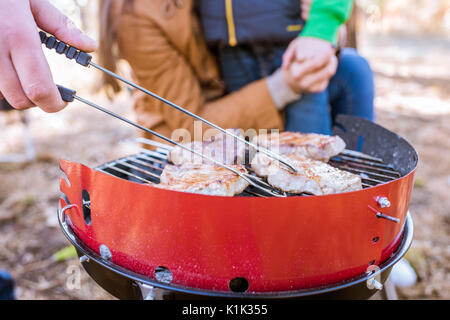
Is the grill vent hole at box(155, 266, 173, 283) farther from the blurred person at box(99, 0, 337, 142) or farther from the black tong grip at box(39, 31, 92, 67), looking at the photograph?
the blurred person at box(99, 0, 337, 142)

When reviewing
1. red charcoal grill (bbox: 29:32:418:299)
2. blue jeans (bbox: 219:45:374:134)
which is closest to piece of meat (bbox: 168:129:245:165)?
red charcoal grill (bbox: 29:32:418:299)

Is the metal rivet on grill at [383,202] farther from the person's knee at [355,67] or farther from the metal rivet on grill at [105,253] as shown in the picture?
the person's knee at [355,67]

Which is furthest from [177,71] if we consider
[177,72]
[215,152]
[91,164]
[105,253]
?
[91,164]

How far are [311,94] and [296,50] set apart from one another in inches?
15.9

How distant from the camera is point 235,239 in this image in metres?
0.97

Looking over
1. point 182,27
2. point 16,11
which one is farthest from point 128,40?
point 16,11

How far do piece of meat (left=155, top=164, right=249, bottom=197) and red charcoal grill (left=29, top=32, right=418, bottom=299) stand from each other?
168mm

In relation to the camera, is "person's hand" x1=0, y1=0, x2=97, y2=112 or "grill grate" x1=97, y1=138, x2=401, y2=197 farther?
"grill grate" x1=97, y1=138, x2=401, y2=197

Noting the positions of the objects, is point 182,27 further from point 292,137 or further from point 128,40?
point 292,137

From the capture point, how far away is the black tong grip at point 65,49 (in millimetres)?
984

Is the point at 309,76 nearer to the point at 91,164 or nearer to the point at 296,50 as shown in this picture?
the point at 296,50

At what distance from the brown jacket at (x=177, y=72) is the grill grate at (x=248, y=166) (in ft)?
2.51

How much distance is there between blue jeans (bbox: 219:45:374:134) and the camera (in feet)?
7.78
